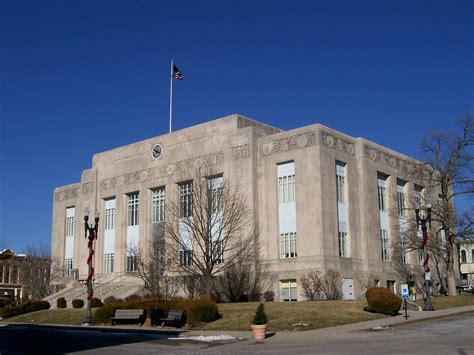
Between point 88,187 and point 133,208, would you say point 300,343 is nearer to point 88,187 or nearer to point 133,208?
point 133,208

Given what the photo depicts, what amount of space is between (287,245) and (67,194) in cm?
3331

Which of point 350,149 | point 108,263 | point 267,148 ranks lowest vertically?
point 108,263

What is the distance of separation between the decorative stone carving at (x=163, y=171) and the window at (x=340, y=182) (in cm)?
1018

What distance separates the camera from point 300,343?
70.1 feet

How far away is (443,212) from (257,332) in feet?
109

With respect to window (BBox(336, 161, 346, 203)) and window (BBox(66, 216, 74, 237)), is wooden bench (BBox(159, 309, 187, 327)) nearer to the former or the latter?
window (BBox(336, 161, 346, 203))

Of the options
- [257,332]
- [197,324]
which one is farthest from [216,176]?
[257,332]

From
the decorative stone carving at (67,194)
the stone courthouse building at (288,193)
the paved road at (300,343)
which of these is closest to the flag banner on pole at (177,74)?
the stone courthouse building at (288,193)

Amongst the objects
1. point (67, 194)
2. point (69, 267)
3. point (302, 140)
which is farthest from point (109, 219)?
point (302, 140)

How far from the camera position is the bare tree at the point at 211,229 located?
45.2m

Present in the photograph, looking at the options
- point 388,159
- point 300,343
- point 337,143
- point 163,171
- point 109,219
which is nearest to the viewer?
point 300,343

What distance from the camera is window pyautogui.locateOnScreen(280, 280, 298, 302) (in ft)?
152

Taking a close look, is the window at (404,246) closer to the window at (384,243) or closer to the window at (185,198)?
the window at (384,243)

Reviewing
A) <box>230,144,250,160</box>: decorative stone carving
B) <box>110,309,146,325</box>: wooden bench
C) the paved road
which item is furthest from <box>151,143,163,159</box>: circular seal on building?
the paved road
